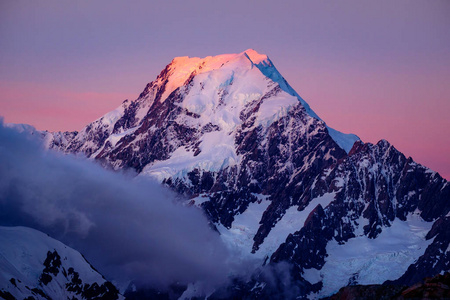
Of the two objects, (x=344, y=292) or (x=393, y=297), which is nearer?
(x=393, y=297)

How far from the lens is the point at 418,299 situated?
500ft

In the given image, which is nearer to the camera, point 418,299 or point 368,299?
point 418,299

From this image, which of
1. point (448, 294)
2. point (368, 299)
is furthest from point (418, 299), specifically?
point (368, 299)

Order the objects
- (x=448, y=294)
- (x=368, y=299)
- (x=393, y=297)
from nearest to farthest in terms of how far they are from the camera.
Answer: (x=448, y=294)
(x=393, y=297)
(x=368, y=299)

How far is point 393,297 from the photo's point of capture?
548ft

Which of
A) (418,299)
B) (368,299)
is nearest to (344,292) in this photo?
(368,299)

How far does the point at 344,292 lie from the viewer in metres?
182

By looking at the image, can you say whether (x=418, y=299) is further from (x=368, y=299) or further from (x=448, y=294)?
(x=368, y=299)

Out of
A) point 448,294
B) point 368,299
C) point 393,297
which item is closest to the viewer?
point 448,294

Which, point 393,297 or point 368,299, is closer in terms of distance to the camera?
point 393,297

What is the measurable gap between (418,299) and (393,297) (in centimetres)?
1510

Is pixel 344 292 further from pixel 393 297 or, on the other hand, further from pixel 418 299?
pixel 418 299

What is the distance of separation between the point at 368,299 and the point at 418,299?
2636cm

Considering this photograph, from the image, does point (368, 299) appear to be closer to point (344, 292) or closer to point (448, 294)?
point (344, 292)
